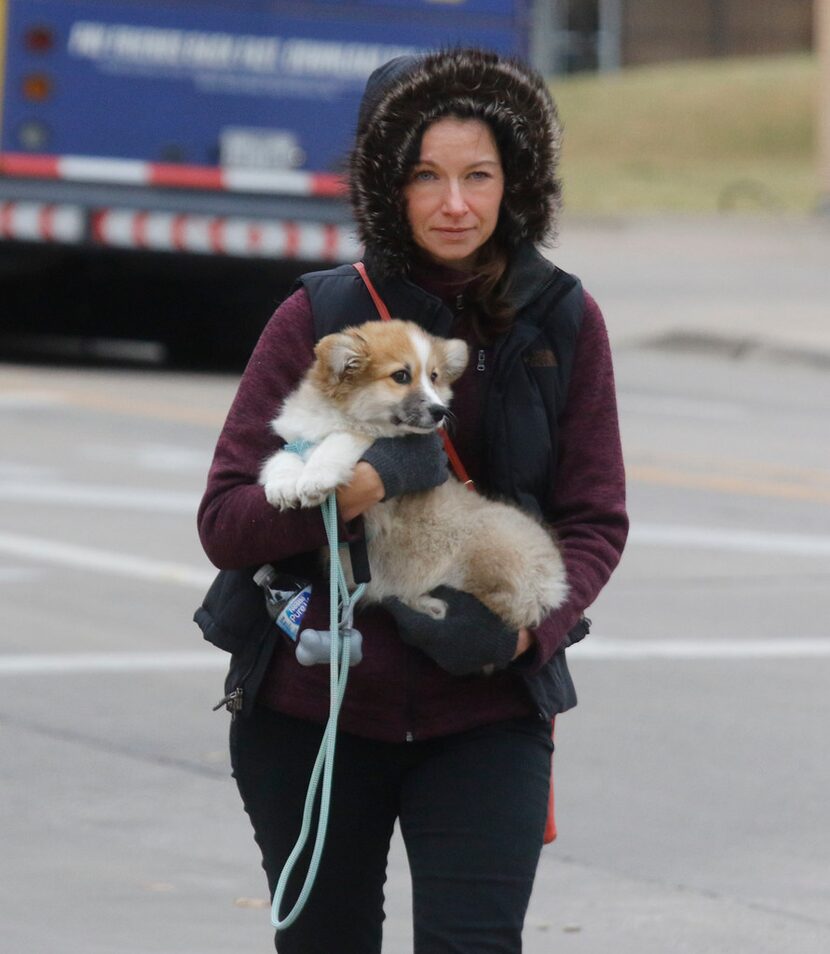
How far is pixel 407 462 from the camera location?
346cm

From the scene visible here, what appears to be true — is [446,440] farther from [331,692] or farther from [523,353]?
[331,692]

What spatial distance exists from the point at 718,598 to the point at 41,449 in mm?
5319

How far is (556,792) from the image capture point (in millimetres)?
6480

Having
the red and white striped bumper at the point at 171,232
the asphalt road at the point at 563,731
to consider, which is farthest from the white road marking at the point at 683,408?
the asphalt road at the point at 563,731

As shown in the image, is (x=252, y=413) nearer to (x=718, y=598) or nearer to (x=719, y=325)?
(x=718, y=598)

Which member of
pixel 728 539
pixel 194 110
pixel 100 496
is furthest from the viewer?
pixel 194 110

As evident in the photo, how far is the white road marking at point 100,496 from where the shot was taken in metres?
11.3

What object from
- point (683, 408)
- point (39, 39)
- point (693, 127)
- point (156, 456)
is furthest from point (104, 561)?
point (693, 127)

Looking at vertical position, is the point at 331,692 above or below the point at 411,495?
below

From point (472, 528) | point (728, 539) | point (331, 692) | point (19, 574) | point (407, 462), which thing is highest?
point (407, 462)

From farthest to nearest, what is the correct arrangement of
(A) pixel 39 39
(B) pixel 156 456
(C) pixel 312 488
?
(A) pixel 39 39 < (B) pixel 156 456 < (C) pixel 312 488

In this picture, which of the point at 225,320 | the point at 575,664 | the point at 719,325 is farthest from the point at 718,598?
the point at 719,325

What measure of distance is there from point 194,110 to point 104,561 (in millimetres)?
6802

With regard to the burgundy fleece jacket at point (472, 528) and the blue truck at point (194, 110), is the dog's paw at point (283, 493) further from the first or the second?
the blue truck at point (194, 110)
